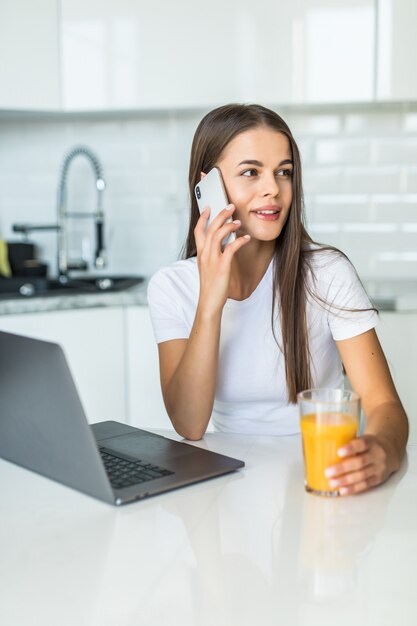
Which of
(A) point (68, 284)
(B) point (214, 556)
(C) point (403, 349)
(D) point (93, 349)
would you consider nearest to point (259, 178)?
(B) point (214, 556)

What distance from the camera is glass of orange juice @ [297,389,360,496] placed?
105 centimetres

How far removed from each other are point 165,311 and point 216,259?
0.19 meters

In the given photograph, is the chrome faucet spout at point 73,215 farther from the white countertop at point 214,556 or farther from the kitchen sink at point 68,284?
the white countertop at point 214,556

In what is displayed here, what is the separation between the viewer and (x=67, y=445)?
1054 millimetres

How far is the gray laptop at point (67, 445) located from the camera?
1008 mm

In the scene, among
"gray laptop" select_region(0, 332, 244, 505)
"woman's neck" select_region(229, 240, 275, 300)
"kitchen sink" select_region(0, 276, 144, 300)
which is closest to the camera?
"gray laptop" select_region(0, 332, 244, 505)

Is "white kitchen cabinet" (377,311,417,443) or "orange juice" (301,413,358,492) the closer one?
"orange juice" (301,413,358,492)

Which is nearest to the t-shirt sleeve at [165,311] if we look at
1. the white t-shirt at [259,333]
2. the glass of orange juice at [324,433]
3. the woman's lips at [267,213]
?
the white t-shirt at [259,333]

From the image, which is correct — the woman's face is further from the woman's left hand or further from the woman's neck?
the woman's left hand

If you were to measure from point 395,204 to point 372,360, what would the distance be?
1623mm

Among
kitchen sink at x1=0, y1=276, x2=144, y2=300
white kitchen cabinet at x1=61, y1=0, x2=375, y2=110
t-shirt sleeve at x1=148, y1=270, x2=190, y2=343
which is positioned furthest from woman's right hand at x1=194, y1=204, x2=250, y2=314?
white kitchen cabinet at x1=61, y1=0, x2=375, y2=110

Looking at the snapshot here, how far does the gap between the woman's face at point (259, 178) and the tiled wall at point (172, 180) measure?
4.63 feet

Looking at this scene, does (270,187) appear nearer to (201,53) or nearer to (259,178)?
(259,178)

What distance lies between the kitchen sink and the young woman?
1.05 meters
